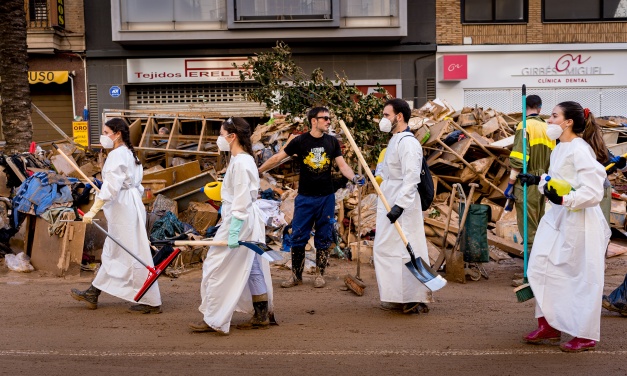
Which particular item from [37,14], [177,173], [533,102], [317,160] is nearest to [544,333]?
[317,160]

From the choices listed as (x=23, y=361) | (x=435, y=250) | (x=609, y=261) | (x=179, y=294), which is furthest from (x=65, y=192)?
(x=609, y=261)

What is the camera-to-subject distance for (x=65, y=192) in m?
9.02

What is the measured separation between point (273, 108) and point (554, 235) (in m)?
5.35

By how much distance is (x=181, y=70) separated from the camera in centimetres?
1975

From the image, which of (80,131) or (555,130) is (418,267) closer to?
(555,130)

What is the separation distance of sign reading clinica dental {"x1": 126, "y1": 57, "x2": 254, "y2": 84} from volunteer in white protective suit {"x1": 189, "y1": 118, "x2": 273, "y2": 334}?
14.1m

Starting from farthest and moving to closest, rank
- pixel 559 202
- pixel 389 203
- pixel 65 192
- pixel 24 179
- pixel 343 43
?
1. pixel 343 43
2. pixel 24 179
3. pixel 65 192
4. pixel 389 203
5. pixel 559 202

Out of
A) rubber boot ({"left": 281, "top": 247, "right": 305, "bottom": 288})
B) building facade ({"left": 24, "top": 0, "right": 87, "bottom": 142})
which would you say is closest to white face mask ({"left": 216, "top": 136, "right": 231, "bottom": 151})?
rubber boot ({"left": 281, "top": 247, "right": 305, "bottom": 288})

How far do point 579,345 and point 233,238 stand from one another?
2.76 m

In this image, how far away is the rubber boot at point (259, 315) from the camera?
6035 millimetres

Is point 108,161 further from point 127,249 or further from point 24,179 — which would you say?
point 24,179

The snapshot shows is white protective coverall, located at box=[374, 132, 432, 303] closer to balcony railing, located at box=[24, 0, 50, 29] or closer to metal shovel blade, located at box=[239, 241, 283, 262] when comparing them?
metal shovel blade, located at box=[239, 241, 283, 262]

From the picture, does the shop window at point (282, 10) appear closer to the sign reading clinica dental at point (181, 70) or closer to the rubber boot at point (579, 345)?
the sign reading clinica dental at point (181, 70)

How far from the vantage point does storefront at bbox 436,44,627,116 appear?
20.1 m
